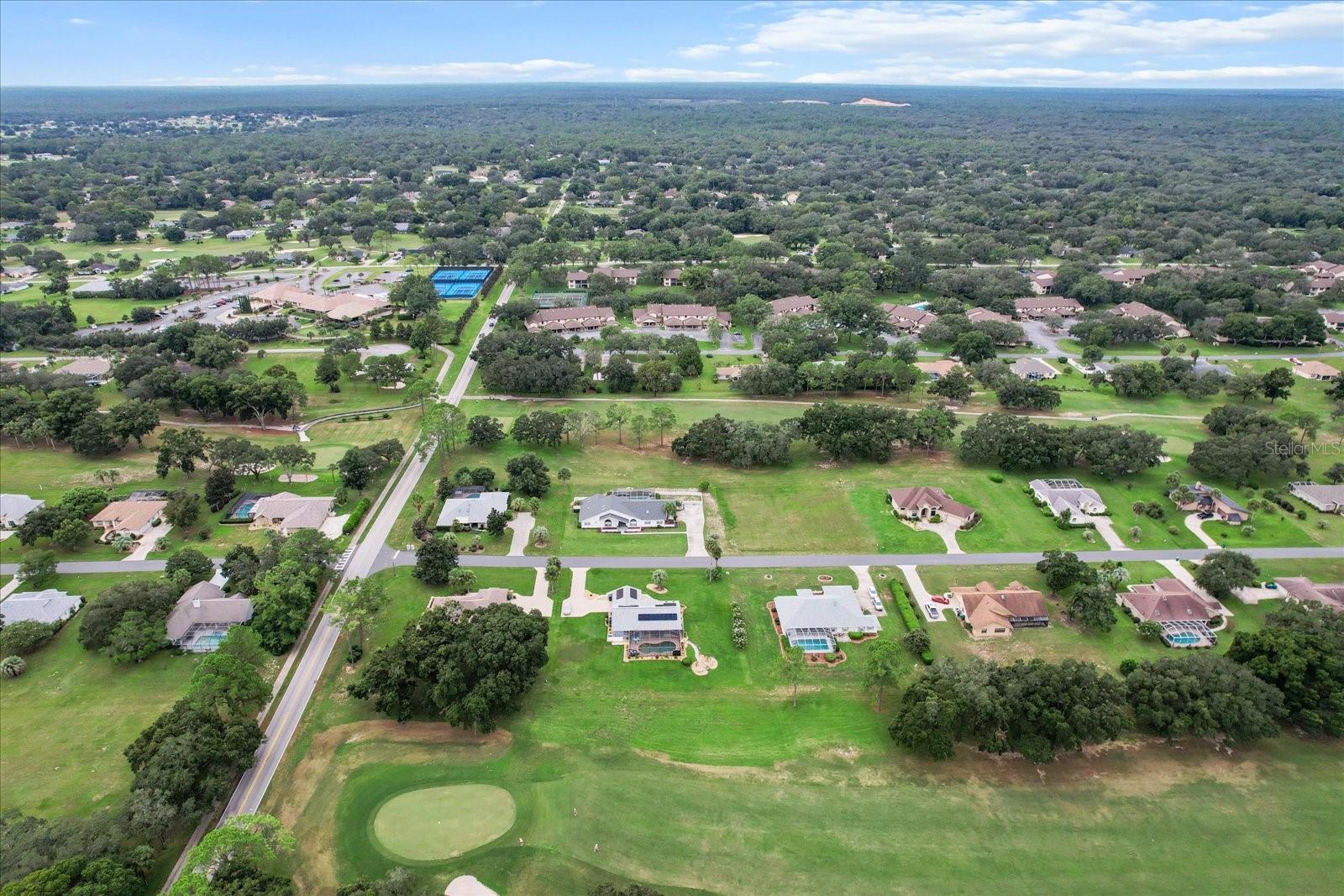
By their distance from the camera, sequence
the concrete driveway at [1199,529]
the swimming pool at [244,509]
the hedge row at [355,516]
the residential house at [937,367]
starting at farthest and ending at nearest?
1. the residential house at [937,367]
2. the swimming pool at [244,509]
3. the hedge row at [355,516]
4. the concrete driveway at [1199,529]

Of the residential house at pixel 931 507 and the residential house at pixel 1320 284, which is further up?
the residential house at pixel 1320 284

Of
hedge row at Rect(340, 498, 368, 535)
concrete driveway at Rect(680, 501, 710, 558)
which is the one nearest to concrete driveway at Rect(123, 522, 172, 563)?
hedge row at Rect(340, 498, 368, 535)

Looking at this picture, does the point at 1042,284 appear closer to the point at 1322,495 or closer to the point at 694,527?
the point at 1322,495

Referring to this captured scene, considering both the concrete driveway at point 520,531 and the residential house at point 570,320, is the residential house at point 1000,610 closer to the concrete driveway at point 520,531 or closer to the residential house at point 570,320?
the concrete driveway at point 520,531

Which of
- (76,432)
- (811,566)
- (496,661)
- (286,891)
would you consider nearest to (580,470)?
(811,566)

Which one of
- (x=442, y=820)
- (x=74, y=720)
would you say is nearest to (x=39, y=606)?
(x=74, y=720)

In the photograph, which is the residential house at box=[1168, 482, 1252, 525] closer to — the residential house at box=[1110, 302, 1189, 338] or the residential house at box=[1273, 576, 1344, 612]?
the residential house at box=[1273, 576, 1344, 612]

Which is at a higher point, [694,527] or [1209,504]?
[1209,504]

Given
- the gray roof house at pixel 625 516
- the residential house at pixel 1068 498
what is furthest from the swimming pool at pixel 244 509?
the residential house at pixel 1068 498
